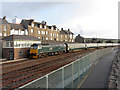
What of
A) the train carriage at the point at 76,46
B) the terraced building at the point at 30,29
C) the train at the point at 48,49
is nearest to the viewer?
the train at the point at 48,49

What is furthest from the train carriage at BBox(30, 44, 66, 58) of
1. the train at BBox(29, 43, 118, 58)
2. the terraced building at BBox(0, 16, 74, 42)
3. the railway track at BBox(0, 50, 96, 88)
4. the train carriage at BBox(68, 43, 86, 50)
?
the terraced building at BBox(0, 16, 74, 42)

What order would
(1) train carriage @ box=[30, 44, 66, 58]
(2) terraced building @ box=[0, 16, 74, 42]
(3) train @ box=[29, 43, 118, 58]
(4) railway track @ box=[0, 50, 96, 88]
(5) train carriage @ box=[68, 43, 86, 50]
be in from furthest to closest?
(2) terraced building @ box=[0, 16, 74, 42] → (5) train carriage @ box=[68, 43, 86, 50] → (3) train @ box=[29, 43, 118, 58] → (1) train carriage @ box=[30, 44, 66, 58] → (4) railway track @ box=[0, 50, 96, 88]

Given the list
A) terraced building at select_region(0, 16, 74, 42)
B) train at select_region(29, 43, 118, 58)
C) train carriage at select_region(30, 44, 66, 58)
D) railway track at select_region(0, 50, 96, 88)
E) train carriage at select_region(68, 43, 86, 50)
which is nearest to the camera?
railway track at select_region(0, 50, 96, 88)

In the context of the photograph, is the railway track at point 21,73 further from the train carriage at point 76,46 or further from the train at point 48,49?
the train carriage at point 76,46

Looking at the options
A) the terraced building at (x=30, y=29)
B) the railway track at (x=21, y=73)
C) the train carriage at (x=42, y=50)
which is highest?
the terraced building at (x=30, y=29)

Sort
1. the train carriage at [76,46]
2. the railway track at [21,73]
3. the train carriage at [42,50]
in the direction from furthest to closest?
the train carriage at [76,46] → the train carriage at [42,50] → the railway track at [21,73]

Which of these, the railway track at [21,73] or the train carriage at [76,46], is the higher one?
the train carriage at [76,46]

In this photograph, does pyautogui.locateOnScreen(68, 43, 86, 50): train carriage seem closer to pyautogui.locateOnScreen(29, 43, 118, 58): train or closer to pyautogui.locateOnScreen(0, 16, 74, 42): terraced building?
pyautogui.locateOnScreen(29, 43, 118, 58): train

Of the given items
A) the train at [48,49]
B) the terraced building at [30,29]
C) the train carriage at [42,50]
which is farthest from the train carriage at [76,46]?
the terraced building at [30,29]

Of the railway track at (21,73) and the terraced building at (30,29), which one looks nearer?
the railway track at (21,73)

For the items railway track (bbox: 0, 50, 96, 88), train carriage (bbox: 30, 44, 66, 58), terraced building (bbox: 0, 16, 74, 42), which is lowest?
railway track (bbox: 0, 50, 96, 88)

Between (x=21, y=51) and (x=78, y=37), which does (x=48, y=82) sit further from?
(x=78, y=37)

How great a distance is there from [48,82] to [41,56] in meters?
19.5

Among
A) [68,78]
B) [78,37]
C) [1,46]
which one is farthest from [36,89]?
[78,37]
